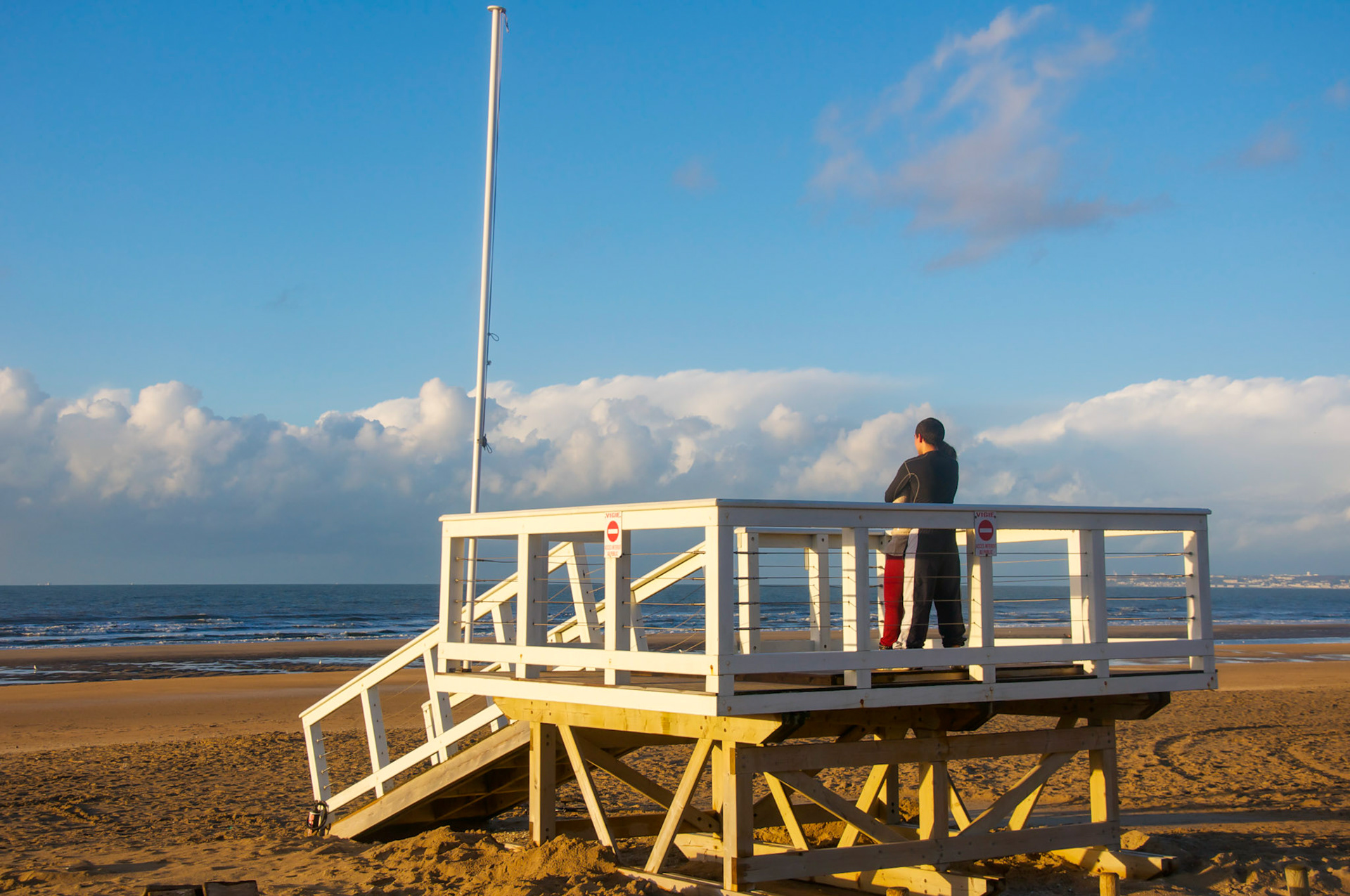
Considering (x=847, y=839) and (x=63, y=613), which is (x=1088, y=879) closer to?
(x=847, y=839)

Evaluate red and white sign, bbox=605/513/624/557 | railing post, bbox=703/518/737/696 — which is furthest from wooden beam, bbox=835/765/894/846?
red and white sign, bbox=605/513/624/557

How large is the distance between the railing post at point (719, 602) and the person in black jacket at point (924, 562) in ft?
5.14

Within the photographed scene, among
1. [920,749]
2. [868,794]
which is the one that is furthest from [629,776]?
[920,749]

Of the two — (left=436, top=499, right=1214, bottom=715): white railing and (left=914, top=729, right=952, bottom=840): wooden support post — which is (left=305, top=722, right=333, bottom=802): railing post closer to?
(left=436, top=499, right=1214, bottom=715): white railing

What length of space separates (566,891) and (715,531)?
2.64 m

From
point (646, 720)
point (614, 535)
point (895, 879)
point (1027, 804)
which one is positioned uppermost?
point (614, 535)

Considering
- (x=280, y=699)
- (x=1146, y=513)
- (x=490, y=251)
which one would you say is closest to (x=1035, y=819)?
(x=1146, y=513)

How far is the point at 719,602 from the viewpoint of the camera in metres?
5.47

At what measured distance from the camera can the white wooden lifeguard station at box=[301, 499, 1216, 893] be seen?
19.1ft

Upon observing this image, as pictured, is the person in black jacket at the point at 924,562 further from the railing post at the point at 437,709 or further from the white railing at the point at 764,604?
the railing post at the point at 437,709

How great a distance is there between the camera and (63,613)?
63.7 metres

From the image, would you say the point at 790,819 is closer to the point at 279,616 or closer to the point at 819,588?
the point at 819,588

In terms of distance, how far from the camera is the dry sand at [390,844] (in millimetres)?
7348

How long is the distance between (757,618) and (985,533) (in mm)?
1540
